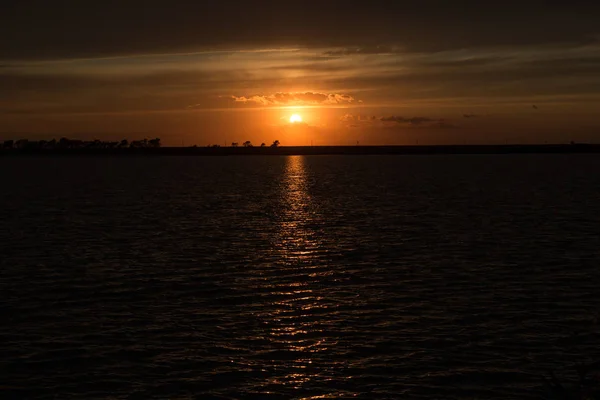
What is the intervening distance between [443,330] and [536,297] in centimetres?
666

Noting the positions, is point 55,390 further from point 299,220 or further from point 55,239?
point 299,220

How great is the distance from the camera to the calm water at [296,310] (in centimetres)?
2092

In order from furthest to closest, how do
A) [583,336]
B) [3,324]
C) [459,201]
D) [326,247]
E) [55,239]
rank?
[459,201]
[55,239]
[326,247]
[3,324]
[583,336]

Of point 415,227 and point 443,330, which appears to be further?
point 415,227

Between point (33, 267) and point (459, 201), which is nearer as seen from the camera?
point (33, 267)

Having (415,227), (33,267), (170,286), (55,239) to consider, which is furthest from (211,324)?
(415,227)

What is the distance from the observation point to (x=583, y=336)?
24.6 meters

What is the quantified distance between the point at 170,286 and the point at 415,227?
27.3 meters

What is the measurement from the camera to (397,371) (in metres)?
21.4

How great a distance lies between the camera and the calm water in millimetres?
20922

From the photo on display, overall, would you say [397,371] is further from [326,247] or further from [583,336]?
[326,247]

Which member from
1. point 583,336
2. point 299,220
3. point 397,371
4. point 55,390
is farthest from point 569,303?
point 299,220

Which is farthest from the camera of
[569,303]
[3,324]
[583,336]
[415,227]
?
[415,227]

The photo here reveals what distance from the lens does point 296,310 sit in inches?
1128
